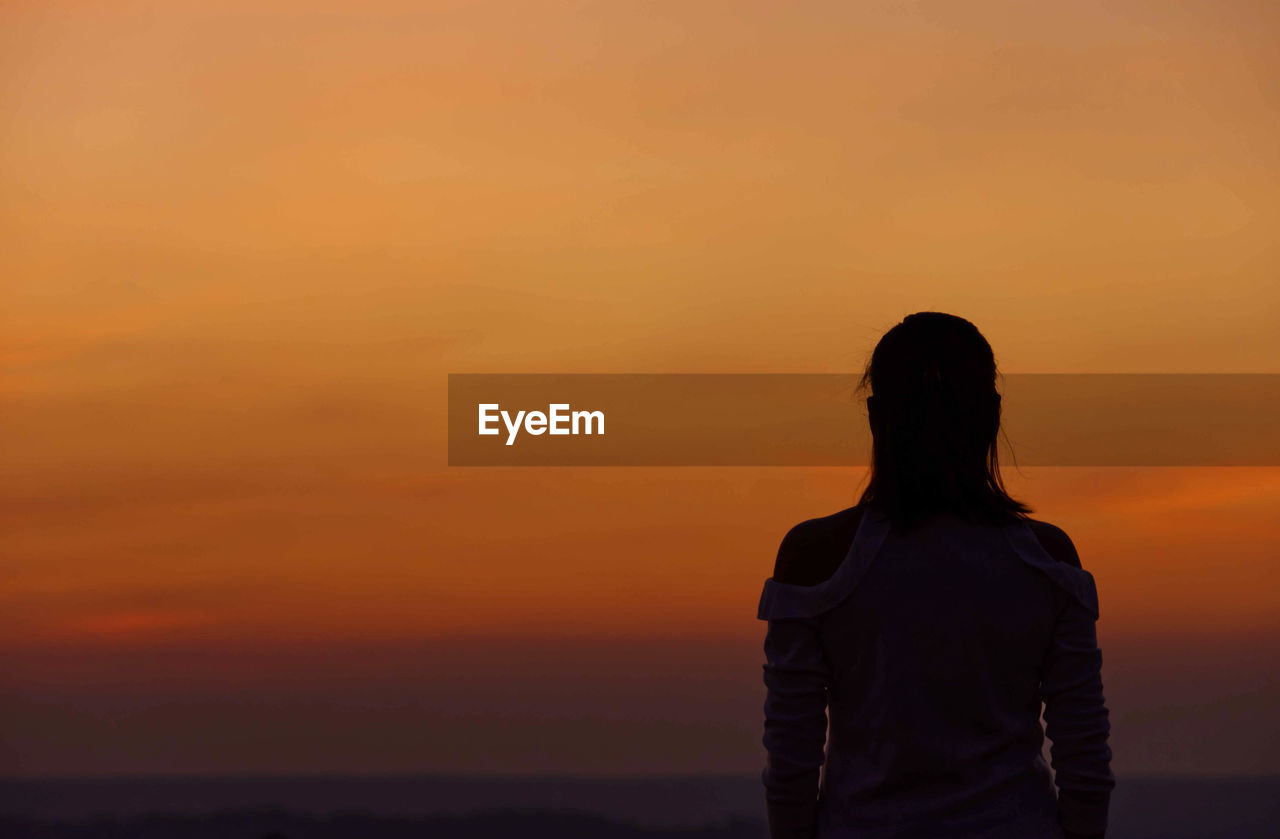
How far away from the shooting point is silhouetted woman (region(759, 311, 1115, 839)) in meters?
1.79

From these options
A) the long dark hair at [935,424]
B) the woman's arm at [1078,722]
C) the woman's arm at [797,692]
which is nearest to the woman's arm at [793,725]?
the woman's arm at [797,692]

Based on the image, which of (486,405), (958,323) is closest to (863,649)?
(958,323)

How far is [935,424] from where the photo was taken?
6.17 feet

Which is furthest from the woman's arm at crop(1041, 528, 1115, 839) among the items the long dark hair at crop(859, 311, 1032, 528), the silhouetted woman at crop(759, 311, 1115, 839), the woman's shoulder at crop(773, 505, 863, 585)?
the woman's shoulder at crop(773, 505, 863, 585)

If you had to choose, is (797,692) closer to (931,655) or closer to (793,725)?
(793,725)

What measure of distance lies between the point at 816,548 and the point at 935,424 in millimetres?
303

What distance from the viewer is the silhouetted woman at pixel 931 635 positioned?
1.79 metres

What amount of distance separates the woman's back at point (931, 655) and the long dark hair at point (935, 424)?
0.04m

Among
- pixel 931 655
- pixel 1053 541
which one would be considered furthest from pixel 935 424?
pixel 931 655

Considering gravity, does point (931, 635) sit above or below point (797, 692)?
above

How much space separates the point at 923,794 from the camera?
1811 millimetres

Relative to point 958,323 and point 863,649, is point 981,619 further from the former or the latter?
point 958,323

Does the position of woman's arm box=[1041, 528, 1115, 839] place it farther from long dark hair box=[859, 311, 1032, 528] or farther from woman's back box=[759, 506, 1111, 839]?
long dark hair box=[859, 311, 1032, 528]

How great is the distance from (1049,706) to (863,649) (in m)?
0.39
